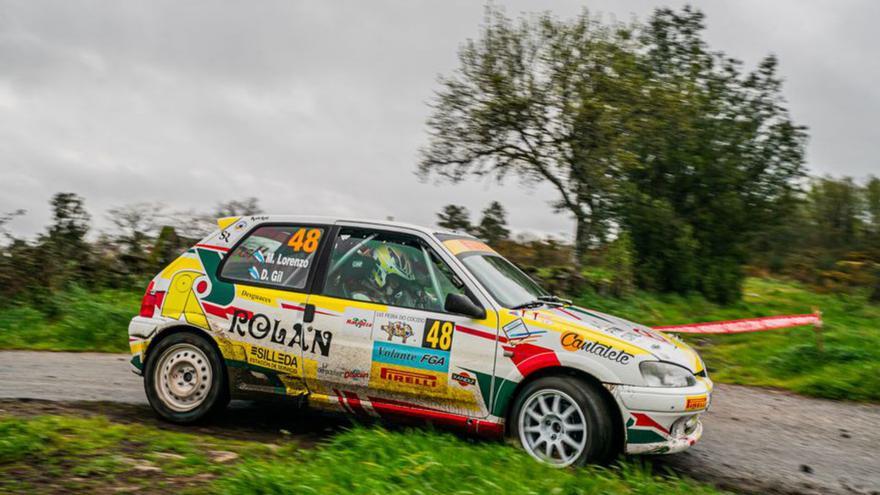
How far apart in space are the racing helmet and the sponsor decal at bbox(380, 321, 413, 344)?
38cm

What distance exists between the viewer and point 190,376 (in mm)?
6570

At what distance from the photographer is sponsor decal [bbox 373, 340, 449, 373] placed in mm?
5762

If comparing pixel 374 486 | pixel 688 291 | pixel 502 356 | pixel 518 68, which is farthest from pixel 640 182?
pixel 374 486

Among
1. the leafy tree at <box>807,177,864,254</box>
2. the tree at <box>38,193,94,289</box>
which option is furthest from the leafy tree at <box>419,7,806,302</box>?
the leafy tree at <box>807,177,864,254</box>

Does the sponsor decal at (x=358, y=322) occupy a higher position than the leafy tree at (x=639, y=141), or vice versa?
the leafy tree at (x=639, y=141)

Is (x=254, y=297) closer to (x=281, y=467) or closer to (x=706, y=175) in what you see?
(x=281, y=467)

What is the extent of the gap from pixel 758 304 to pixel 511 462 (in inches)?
597

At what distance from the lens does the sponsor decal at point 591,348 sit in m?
5.43

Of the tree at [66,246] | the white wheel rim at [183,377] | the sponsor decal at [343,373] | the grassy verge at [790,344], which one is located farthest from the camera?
the tree at [66,246]

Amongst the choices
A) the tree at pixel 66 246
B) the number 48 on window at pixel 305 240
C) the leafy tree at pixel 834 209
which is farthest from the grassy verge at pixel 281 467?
the leafy tree at pixel 834 209

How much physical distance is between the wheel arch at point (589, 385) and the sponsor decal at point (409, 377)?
59 centimetres

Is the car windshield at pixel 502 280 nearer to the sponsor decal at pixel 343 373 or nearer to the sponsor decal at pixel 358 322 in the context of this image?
the sponsor decal at pixel 358 322

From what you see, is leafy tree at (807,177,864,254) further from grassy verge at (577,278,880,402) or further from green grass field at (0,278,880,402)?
green grass field at (0,278,880,402)

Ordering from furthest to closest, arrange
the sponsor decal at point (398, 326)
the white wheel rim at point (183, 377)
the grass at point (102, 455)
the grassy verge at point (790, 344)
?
1. the grassy verge at point (790, 344)
2. the white wheel rim at point (183, 377)
3. the sponsor decal at point (398, 326)
4. the grass at point (102, 455)
